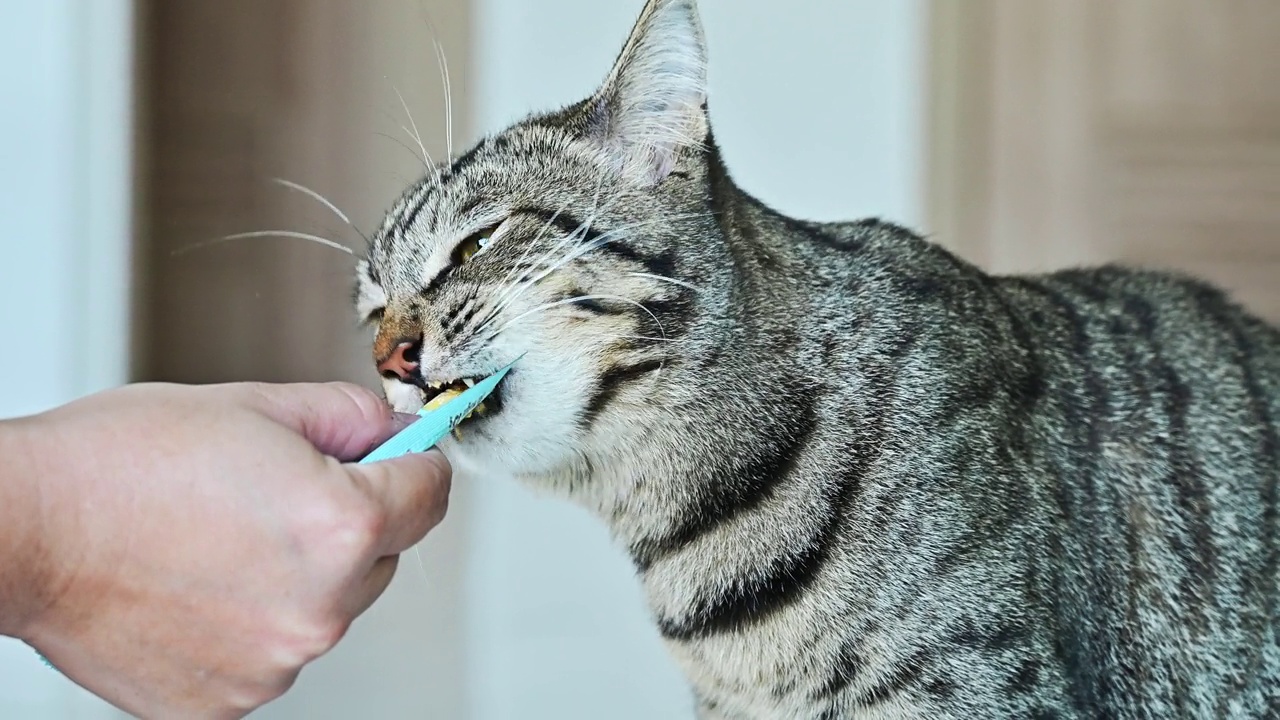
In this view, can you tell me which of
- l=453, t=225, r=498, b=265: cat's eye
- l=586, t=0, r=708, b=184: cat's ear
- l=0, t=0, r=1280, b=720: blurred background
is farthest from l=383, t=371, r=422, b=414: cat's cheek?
l=0, t=0, r=1280, b=720: blurred background

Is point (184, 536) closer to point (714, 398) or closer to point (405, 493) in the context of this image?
point (405, 493)

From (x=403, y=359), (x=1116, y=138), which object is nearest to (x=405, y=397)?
(x=403, y=359)

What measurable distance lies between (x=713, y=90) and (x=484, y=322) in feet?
1.85

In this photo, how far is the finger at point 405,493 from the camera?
0.65 m

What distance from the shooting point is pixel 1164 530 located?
38.9 inches

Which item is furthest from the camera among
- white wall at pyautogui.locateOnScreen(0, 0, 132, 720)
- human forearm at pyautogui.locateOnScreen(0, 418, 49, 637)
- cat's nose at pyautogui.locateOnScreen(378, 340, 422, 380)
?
white wall at pyautogui.locateOnScreen(0, 0, 132, 720)

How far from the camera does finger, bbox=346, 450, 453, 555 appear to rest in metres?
0.65

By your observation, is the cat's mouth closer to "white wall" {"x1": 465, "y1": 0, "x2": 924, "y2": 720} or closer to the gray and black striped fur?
the gray and black striped fur

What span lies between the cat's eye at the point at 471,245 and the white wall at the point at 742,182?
47cm

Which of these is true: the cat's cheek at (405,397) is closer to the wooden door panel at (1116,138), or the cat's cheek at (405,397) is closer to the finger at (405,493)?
the finger at (405,493)

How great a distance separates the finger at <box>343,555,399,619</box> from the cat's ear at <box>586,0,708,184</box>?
0.38 metres

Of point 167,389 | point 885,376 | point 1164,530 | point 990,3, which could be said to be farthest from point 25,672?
point 990,3

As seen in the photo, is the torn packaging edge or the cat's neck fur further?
the cat's neck fur

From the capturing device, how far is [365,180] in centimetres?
125
